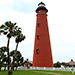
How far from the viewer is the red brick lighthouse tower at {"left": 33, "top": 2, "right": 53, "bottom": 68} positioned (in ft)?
87.9

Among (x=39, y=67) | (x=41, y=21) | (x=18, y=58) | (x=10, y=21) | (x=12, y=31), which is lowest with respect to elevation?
(x=39, y=67)

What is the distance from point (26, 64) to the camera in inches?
1457

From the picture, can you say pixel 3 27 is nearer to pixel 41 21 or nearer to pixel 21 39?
pixel 21 39

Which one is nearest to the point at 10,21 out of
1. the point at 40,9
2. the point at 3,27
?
the point at 3,27

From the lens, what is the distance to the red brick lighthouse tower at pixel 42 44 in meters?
26.8

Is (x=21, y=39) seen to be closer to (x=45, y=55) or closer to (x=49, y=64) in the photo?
(x=45, y=55)

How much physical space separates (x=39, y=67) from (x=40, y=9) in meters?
16.9

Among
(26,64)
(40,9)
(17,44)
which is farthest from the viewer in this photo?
(26,64)

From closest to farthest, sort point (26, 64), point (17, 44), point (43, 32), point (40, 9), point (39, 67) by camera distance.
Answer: point (17, 44), point (39, 67), point (43, 32), point (40, 9), point (26, 64)

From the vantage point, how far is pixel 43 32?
93.6 ft

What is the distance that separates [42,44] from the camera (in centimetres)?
2758

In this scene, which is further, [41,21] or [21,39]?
[41,21]

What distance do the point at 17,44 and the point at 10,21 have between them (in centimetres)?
443

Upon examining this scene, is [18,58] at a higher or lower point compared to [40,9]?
lower
